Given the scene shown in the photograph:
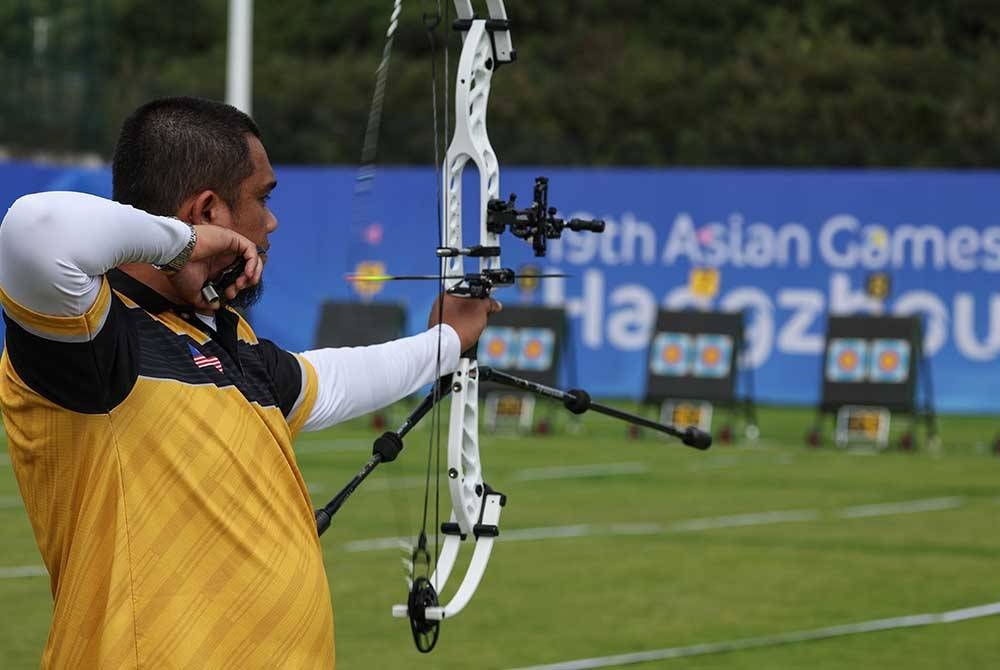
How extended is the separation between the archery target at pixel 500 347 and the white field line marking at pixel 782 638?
26.1 feet

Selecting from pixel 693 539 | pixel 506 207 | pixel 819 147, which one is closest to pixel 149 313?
pixel 506 207

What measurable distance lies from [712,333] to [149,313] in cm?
1172

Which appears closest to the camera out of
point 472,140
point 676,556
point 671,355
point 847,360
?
point 472,140

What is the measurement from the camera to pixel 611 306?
606 inches

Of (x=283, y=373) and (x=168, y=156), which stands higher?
(x=168, y=156)

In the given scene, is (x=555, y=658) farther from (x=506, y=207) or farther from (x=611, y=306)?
(x=611, y=306)

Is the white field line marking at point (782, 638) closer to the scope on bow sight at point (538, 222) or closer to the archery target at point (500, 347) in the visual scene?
the scope on bow sight at point (538, 222)

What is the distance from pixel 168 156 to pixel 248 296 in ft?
0.85

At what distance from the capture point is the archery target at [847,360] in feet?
44.2

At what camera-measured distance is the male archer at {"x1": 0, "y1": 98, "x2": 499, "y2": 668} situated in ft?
7.61

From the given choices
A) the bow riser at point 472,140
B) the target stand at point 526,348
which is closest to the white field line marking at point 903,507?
the target stand at point 526,348

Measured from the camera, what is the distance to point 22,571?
7574mm

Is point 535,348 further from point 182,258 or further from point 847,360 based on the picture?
point 182,258

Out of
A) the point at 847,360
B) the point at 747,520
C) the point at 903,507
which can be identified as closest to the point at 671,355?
the point at 847,360
